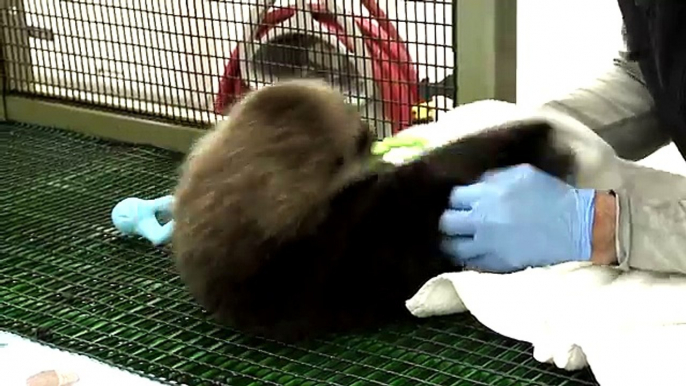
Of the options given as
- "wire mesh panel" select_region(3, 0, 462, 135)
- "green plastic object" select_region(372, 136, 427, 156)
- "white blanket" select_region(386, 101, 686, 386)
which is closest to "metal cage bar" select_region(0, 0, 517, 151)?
"wire mesh panel" select_region(3, 0, 462, 135)

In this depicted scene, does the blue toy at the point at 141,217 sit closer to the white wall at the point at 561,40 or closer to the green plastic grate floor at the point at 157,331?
the green plastic grate floor at the point at 157,331

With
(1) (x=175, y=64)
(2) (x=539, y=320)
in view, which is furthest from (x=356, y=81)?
(2) (x=539, y=320)

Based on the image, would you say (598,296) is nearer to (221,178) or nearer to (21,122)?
(221,178)

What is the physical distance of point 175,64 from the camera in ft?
5.78

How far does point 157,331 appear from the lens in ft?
3.36

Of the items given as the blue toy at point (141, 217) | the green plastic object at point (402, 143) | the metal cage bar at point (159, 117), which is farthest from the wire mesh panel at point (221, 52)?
the blue toy at point (141, 217)

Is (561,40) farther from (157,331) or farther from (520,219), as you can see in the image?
(157,331)

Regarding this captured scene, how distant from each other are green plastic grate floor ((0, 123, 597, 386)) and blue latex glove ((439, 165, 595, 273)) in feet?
0.29

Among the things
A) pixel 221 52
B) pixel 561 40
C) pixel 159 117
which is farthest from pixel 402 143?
pixel 561 40

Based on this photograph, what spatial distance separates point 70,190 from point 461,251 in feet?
2.49

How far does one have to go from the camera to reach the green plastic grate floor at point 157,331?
35.9 inches

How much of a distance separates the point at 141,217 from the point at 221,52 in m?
0.49

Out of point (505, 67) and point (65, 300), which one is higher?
point (505, 67)

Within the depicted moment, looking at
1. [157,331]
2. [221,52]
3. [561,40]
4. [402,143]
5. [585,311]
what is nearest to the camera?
[585,311]
